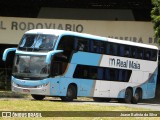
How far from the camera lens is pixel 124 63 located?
1099 inches

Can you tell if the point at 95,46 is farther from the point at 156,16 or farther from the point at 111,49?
the point at 156,16

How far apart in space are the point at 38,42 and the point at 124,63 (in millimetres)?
6178

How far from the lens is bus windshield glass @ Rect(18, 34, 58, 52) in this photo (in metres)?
23.7

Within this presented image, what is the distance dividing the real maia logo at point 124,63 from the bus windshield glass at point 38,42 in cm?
458

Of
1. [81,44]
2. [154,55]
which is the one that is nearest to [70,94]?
[81,44]

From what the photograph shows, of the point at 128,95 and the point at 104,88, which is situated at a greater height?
the point at 104,88

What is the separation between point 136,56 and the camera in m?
28.8

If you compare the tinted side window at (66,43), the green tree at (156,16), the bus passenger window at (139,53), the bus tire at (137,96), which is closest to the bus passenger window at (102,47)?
the tinted side window at (66,43)

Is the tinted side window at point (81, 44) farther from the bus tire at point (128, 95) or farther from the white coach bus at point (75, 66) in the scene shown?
the bus tire at point (128, 95)

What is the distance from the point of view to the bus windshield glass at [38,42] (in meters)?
23.7

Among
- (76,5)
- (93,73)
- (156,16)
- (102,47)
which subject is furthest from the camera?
(76,5)

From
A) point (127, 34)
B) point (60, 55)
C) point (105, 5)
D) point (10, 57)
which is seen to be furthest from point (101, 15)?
point (60, 55)

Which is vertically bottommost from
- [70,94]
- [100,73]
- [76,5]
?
[70,94]

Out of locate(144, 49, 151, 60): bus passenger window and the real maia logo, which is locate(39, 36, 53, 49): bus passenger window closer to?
the real maia logo
